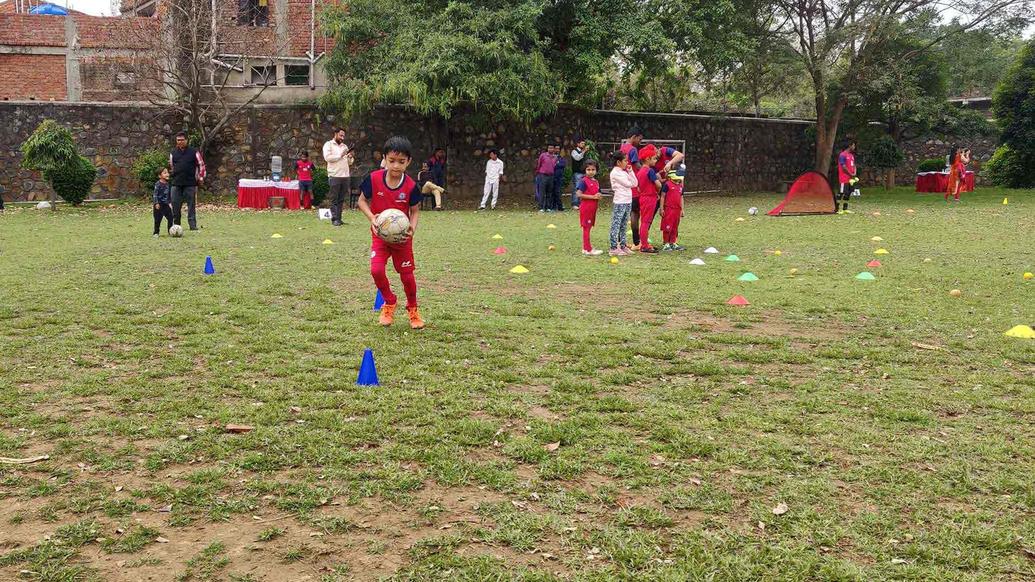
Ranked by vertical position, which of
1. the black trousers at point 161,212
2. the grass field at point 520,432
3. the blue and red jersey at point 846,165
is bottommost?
the grass field at point 520,432

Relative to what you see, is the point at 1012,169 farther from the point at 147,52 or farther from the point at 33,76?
the point at 33,76

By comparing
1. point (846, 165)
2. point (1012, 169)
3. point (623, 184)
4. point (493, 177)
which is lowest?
point (623, 184)

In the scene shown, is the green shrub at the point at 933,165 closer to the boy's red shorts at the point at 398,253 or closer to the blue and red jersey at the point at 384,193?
the blue and red jersey at the point at 384,193

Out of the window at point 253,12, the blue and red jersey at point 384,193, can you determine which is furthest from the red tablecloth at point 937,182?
the blue and red jersey at point 384,193

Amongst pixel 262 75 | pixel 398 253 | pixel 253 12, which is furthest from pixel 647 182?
pixel 253 12

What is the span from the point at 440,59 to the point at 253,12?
936 centimetres

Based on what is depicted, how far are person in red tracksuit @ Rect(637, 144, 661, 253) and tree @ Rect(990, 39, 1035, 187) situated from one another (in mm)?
24300

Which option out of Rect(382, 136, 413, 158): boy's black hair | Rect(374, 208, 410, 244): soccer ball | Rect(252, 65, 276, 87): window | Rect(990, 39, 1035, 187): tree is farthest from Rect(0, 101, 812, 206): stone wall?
Rect(374, 208, 410, 244): soccer ball

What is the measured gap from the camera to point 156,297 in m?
8.16

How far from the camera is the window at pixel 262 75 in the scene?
84.6 ft

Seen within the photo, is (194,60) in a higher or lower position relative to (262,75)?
lower

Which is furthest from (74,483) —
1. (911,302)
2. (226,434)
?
(911,302)

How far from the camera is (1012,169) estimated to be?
3209 centimetres

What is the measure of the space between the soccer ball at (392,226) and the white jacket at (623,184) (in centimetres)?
517
